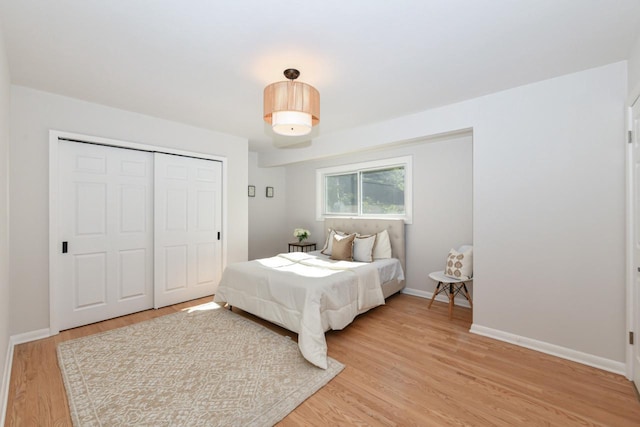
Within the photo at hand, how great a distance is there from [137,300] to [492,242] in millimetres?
4105

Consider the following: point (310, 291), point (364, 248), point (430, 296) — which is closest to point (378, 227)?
point (364, 248)

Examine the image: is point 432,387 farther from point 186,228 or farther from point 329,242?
point 186,228

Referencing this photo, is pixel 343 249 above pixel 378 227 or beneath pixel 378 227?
beneath

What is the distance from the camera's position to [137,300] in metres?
3.55

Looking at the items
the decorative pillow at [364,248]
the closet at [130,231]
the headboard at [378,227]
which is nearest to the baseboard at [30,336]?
the closet at [130,231]

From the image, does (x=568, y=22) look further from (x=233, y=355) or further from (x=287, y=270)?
(x=233, y=355)

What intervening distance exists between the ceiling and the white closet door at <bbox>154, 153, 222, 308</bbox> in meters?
1.09

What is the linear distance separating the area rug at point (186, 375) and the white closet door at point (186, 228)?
2.83 feet

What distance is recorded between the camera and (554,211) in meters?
2.54

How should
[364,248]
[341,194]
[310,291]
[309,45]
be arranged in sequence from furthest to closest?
[341,194]
[364,248]
[310,291]
[309,45]

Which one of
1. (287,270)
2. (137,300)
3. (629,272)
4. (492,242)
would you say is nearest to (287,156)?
A: (287,270)

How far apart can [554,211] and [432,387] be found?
185 cm

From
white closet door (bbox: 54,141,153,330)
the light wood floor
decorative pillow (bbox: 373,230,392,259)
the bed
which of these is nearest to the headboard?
decorative pillow (bbox: 373,230,392,259)

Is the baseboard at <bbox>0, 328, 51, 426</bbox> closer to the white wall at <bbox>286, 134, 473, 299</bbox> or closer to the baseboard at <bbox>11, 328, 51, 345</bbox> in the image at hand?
the baseboard at <bbox>11, 328, 51, 345</bbox>
